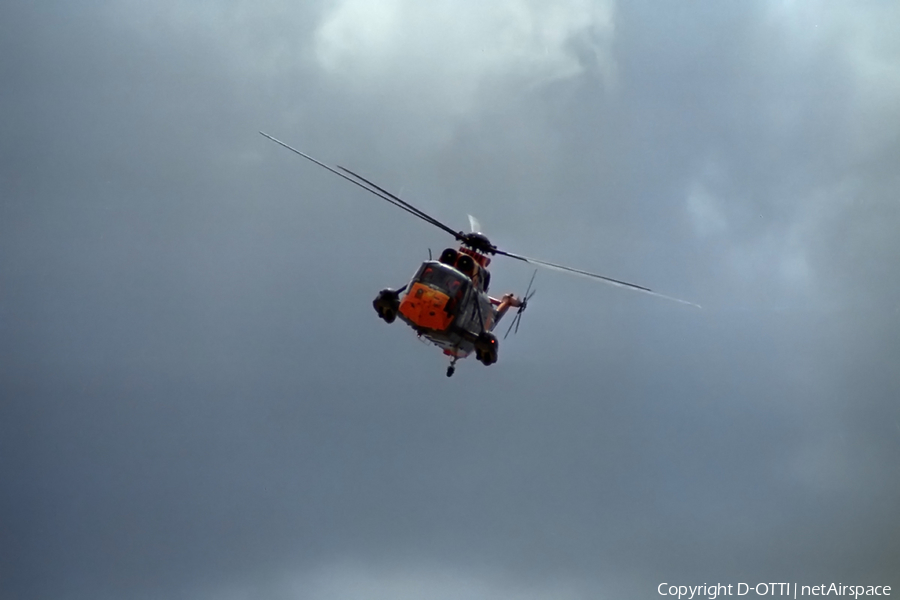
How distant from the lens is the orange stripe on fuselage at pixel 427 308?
33750mm

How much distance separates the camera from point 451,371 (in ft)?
128

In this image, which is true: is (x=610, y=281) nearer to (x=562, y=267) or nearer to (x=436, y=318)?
(x=562, y=267)

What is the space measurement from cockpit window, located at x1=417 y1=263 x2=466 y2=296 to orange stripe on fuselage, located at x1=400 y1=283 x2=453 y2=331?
1.26 ft

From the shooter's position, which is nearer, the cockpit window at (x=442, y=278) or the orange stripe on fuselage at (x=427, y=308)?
the orange stripe on fuselage at (x=427, y=308)

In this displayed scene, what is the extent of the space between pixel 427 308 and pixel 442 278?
5.47ft

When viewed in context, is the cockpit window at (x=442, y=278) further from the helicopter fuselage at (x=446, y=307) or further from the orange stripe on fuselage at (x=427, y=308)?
the orange stripe on fuselage at (x=427, y=308)

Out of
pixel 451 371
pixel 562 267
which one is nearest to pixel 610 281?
pixel 562 267

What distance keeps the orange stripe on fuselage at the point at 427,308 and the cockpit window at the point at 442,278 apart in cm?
38

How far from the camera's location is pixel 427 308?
111 ft

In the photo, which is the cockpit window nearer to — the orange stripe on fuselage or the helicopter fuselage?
the helicopter fuselage

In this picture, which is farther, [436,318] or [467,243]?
[467,243]

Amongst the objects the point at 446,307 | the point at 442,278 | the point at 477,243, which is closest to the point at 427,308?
the point at 446,307

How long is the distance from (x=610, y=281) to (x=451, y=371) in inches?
369

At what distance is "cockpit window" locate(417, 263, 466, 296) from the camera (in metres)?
34.4
